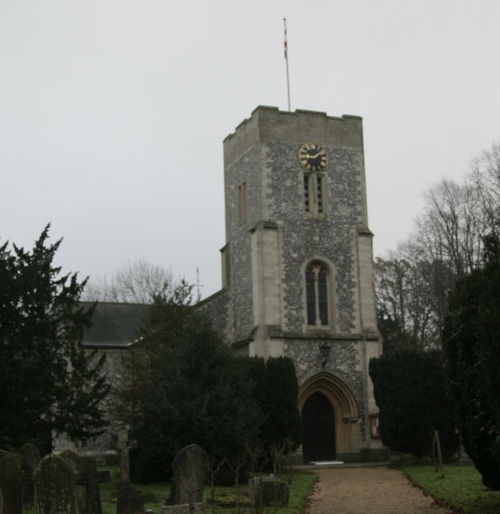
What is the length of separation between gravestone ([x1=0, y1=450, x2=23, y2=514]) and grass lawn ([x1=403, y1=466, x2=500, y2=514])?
25.4 ft

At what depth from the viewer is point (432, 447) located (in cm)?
2791

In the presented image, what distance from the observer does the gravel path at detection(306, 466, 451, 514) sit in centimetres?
1733

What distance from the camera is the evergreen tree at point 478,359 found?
1384 cm

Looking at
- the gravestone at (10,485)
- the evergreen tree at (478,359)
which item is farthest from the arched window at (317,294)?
the gravestone at (10,485)

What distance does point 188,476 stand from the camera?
1634 centimetres

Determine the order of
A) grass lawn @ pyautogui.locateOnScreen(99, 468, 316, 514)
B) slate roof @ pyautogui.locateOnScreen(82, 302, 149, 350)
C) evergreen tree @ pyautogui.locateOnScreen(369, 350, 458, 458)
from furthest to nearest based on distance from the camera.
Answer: slate roof @ pyautogui.locateOnScreen(82, 302, 149, 350), evergreen tree @ pyautogui.locateOnScreen(369, 350, 458, 458), grass lawn @ pyautogui.locateOnScreen(99, 468, 316, 514)

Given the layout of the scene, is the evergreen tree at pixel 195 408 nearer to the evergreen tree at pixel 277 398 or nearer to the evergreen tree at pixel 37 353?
the evergreen tree at pixel 37 353

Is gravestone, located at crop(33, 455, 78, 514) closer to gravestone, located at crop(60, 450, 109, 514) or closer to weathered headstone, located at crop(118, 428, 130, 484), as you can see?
gravestone, located at crop(60, 450, 109, 514)

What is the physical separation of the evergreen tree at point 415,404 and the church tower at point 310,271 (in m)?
3.17

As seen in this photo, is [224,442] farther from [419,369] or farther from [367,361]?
[367,361]

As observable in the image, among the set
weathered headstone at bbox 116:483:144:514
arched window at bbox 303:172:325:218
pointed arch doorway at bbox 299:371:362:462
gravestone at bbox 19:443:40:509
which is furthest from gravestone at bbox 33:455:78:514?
arched window at bbox 303:172:325:218

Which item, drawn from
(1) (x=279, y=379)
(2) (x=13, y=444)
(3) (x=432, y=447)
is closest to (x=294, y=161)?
(1) (x=279, y=379)

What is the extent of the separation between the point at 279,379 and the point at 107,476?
7005 mm

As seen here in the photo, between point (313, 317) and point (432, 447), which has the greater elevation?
point (313, 317)
